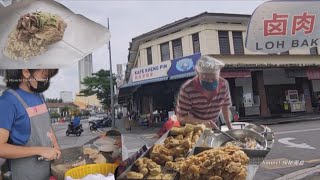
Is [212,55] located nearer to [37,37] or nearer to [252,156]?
[252,156]

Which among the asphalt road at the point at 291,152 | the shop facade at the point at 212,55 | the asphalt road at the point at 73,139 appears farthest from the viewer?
the asphalt road at the point at 291,152

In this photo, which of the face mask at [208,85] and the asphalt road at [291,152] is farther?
the asphalt road at [291,152]

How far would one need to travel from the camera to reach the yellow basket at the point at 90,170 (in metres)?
1.73

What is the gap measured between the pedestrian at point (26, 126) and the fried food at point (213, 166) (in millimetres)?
744

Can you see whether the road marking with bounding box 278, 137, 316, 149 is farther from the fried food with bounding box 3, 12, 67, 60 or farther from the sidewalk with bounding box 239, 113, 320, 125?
the fried food with bounding box 3, 12, 67, 60

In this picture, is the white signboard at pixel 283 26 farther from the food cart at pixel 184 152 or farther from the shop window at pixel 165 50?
the shop window at pixel 165 50

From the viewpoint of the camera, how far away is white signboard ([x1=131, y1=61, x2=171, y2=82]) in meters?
3.38

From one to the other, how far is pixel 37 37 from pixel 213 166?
118 cm

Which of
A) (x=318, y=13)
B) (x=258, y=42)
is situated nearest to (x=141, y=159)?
(x=258, y=42)

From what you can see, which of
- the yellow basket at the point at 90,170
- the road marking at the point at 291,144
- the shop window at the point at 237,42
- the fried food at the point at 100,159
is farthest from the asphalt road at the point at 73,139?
the road marking at the point at 291,144

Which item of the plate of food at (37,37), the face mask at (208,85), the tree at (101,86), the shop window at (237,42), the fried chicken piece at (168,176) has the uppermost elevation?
the tree at (101,86)

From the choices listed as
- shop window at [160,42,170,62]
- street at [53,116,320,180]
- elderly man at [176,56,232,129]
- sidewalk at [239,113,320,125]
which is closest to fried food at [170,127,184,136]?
street at [53,116,320,180]

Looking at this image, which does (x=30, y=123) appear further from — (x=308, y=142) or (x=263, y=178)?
(x=308, y=142)

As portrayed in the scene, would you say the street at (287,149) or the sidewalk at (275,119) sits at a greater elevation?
the sidewalk at (275,119)
